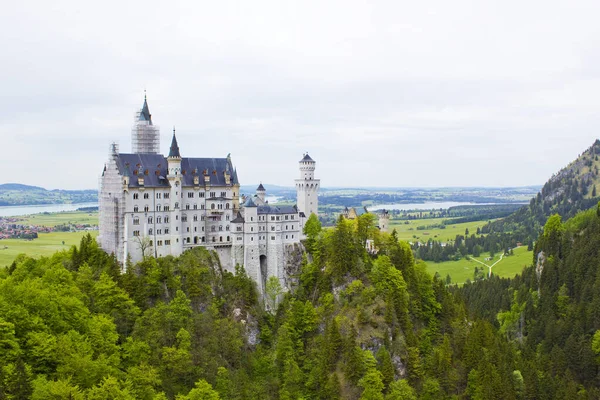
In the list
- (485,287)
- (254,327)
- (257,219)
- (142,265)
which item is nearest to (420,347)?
(254,327)

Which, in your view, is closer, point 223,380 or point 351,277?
point 223,380

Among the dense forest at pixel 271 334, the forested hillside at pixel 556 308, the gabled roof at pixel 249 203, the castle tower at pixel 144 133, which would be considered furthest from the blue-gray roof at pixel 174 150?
the forested hillside at pixel 556 308

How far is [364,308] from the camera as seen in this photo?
9962 centimetres

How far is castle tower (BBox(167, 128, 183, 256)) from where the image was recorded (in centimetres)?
10550

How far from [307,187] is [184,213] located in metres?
26.1

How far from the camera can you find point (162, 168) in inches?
4222

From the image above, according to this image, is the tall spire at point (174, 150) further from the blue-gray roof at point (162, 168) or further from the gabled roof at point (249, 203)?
the gabled roof at point (249, 203)

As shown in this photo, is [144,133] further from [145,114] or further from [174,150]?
[174,150]

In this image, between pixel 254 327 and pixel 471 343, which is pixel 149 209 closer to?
pixel 254 327

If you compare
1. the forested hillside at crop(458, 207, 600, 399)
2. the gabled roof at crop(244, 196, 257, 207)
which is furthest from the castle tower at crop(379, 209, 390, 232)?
the gabled roof at crop(244, 196, 257, 207)

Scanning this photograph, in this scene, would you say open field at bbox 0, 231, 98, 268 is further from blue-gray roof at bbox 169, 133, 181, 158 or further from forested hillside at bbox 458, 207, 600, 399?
forested hillside at bbox 458, 207, 600, 399

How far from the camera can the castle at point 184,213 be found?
10162 cm

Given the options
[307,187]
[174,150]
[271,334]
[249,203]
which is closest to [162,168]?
[174,150]

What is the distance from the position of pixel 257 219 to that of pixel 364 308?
85.0ft
